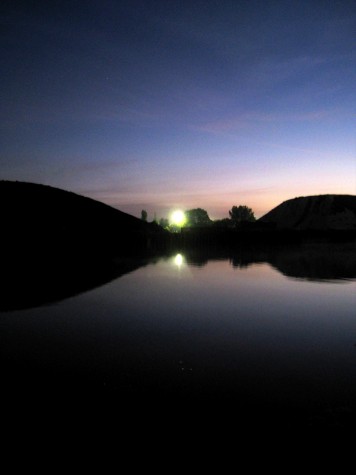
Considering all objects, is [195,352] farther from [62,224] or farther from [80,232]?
[62,224]

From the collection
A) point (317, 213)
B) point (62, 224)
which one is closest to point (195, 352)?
point (62, 224)

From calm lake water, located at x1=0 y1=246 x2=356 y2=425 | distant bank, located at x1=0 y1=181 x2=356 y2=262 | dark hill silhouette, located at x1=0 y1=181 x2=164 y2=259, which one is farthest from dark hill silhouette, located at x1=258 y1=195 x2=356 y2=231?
calm lake water, located at x1=0 y1=246 x2=356 y2=425

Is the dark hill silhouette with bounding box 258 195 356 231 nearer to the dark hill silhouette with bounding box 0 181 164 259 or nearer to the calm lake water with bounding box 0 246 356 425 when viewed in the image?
the dark hill silhouette with bounding box 0 181 164 259

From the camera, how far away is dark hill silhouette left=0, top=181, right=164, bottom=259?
49209 millimetres

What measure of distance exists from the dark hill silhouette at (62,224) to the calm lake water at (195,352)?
105ft

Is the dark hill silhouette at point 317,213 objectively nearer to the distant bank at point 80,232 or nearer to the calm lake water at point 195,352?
the distant bank at point 80,232

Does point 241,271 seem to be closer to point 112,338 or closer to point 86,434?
point 112,338

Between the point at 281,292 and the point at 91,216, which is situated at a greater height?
the point at 91,216

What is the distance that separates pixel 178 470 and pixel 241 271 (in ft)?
65.1

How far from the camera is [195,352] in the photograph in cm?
776

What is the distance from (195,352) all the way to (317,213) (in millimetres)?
155476

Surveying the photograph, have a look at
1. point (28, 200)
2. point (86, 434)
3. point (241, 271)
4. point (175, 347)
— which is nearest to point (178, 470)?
point (86, 434)

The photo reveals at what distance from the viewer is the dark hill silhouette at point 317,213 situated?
137375 mm

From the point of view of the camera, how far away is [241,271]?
75.7 feet
